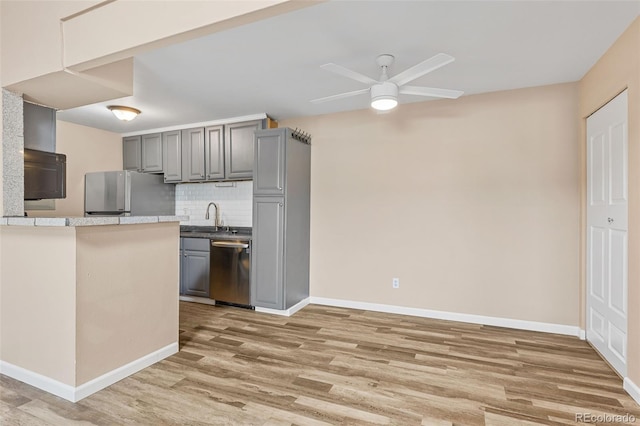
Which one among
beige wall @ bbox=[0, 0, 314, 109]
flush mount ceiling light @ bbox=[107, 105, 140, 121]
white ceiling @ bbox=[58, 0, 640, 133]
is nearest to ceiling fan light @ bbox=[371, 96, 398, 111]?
white ceiling @ bbox=[58, 0, 640, 133]

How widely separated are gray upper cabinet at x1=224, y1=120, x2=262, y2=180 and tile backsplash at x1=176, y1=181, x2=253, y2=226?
14.9 inches

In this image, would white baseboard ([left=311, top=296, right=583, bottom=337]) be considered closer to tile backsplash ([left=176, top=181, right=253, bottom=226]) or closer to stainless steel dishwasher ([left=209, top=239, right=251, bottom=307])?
stainless steel dishwasher ([left=209, top=239, right=251, bottom=307])

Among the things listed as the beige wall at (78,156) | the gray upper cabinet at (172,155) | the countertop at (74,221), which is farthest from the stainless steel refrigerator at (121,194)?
the countertop at (74,221)

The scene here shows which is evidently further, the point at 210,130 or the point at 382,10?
the point at 210,130

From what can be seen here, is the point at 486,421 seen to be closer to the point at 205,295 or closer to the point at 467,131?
the point at 467,131

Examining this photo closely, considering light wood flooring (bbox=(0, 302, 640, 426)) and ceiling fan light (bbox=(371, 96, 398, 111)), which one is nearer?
light wood flooring (bbox=(0, 302, 640, 426))

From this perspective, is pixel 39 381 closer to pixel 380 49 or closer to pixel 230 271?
pixel 230 271

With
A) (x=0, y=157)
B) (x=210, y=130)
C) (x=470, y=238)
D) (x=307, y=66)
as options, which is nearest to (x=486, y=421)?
(x=470, y=238)

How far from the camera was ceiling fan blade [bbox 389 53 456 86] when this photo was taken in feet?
7.00

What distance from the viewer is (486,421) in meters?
1.90

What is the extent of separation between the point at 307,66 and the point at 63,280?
7.89 ft

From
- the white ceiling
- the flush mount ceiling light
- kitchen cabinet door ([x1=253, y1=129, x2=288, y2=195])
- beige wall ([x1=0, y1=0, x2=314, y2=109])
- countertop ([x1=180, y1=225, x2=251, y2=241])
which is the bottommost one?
countertop ([x1=180, y1=225, x2=251, y2=241])

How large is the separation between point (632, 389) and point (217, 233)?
13.7ft

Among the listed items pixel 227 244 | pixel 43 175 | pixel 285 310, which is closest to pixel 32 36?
pixel 43 175
